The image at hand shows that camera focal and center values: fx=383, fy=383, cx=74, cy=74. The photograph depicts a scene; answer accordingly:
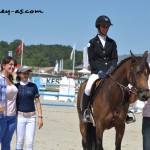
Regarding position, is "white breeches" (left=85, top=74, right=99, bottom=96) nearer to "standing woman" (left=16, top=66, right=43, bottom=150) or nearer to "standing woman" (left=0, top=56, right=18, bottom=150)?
"standing woman" (left=16, top=66, right=43, bottom=150)

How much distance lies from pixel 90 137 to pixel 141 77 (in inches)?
78.9

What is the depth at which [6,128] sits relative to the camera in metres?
5.40

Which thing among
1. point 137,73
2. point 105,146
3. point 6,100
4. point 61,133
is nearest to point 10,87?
point 6,100

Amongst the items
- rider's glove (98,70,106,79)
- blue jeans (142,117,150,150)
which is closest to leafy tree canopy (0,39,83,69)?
rider's glove (98,70,106,79)

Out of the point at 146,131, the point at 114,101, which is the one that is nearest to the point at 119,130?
the point at 114,101

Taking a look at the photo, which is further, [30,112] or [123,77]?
[123,77]

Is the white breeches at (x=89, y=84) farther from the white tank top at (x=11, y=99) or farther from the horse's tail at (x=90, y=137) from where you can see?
the white tank top at (x=11, y=99)

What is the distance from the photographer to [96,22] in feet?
22.4

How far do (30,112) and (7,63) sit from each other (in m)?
0.81

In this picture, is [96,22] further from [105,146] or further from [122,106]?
[105,146]

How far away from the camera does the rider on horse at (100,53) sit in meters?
6.76

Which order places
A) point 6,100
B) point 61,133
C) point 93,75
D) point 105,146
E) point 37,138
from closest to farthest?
point 6,100, point 93,75, point 105,146, point 37,138, point 61,133

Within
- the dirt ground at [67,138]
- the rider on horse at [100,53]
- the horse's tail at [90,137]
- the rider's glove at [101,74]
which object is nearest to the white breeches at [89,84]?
the rider on horse at [100,53]

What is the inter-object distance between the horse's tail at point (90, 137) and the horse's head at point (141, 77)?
5.72 ft
